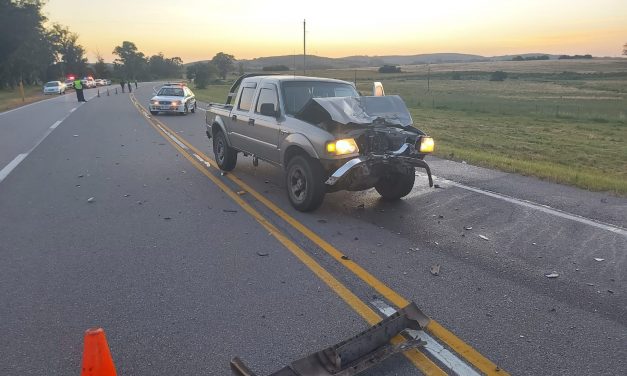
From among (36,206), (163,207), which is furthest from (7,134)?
(163,207)

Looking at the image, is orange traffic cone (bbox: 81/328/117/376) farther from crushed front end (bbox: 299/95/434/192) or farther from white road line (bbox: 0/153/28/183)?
white road line (bbox: 0/153/28/183)

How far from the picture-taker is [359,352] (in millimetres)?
3361

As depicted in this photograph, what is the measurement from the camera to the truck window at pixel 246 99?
8.82 metres

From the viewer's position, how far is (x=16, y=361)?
3424mm

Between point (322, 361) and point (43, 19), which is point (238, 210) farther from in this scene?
point (43, 19)

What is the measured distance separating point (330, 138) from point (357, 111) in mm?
848

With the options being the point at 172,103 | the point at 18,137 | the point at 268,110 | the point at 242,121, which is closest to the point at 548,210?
the point at 268,110

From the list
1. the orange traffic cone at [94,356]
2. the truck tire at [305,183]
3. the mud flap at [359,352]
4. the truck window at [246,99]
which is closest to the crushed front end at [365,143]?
the truck tire at [305,183]

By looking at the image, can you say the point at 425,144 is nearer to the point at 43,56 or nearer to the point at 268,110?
the point at 268,110

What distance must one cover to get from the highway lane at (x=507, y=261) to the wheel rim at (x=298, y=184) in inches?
13.6

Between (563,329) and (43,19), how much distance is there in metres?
79.4

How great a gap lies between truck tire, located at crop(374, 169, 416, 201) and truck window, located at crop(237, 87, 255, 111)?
285 cm

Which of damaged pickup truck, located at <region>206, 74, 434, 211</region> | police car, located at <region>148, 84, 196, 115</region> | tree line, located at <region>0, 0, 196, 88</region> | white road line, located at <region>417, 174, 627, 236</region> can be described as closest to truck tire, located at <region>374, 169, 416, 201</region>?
damaged pickup truck, located at <region>206, 74, 434, 211</region>

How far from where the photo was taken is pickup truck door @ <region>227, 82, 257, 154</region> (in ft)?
28.8
